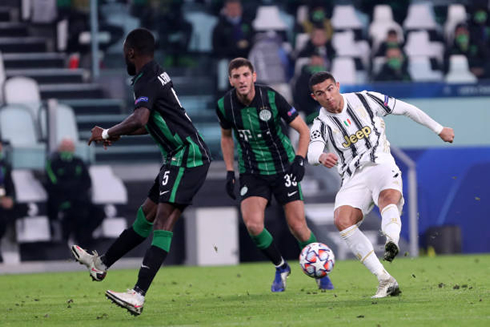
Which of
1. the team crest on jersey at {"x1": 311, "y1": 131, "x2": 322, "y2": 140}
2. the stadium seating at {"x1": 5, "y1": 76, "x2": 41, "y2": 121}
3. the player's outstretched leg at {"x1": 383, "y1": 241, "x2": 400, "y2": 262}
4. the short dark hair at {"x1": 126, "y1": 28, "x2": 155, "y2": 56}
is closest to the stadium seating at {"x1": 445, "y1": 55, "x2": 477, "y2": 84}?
the stadium seating at {"x1": 5, "y1": 76, "x2": 41, "y2": 121}

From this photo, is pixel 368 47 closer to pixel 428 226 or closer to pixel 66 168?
pixel 428 226

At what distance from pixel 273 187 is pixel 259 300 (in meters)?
1.34

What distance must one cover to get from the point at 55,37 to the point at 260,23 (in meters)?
Answer: 3.80

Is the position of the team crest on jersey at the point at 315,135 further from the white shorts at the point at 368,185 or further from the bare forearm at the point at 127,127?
the bare forearm at the point at 127,127

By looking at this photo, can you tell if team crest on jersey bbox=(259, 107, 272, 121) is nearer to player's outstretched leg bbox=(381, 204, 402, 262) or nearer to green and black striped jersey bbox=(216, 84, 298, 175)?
green and black striped jersey bbox=(216, 84, 298, 175)

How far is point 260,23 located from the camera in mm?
18922

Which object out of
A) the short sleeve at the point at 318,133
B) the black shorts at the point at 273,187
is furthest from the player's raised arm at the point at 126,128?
the black shorts at the point at 273,187

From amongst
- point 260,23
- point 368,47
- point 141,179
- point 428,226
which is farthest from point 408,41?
point 141,179

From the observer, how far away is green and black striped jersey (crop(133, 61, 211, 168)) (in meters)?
6.71

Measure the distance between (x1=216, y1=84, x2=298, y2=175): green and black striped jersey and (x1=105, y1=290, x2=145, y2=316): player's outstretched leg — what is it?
2643mm

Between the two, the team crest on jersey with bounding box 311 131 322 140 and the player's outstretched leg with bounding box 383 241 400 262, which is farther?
the team crest on jersey with bounding box 311 131 322 140

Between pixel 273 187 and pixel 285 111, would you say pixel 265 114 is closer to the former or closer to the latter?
pixel 285 111

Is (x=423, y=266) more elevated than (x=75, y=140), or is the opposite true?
(x=75, y=140)

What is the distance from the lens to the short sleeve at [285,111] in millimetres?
8453
